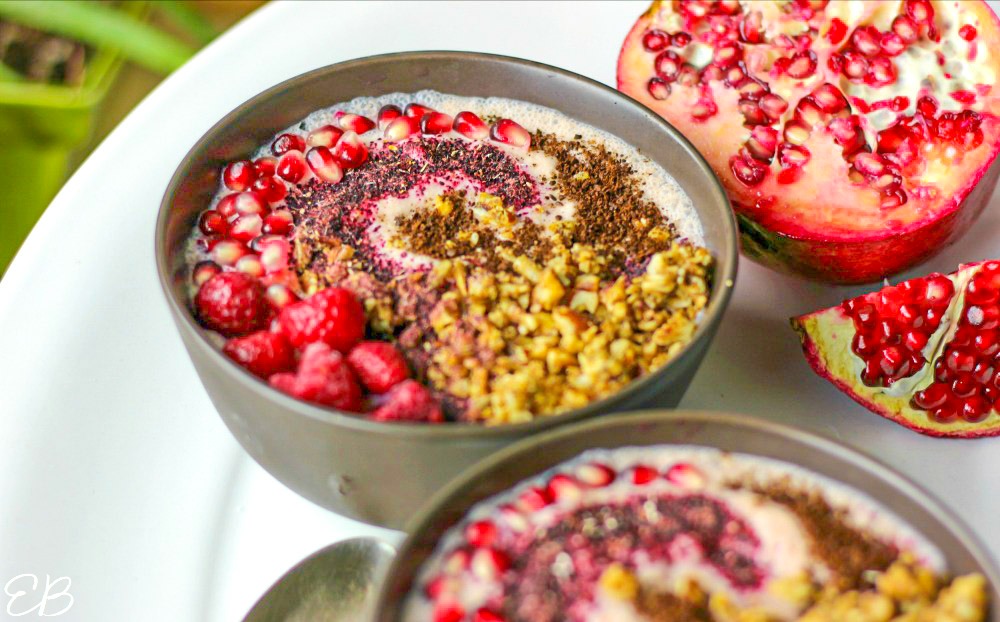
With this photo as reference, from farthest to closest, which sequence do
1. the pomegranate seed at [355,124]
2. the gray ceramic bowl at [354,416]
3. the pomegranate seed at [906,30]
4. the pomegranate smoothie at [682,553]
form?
the pomegranate seed at [906,30], the pomegranate seed at [355,124], the gray ceramic bowl at [354,416], the pomegranate smoothie at [682,553]

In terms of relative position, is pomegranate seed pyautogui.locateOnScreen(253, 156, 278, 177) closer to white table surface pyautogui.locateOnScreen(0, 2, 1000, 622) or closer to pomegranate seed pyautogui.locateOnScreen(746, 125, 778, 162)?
white table surface pyautogui.locateOnScreen(0, 2, 1000, 622)

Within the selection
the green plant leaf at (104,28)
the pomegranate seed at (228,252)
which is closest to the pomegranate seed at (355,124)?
the pomegranate seed at (228,252)

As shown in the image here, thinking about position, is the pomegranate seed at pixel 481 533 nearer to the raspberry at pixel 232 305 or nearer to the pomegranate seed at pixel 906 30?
the raspberry at pixel 232 305

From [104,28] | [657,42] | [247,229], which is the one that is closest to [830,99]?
[657,42]

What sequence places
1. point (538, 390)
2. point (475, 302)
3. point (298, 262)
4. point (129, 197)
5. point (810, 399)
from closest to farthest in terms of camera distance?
point (538, 390) → point (475, 302) → point (298, 262) → point (810, 399) → point (129, 197)

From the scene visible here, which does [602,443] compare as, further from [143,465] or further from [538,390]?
[143,465]

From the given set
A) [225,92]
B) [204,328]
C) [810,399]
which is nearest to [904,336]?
[810,399]
